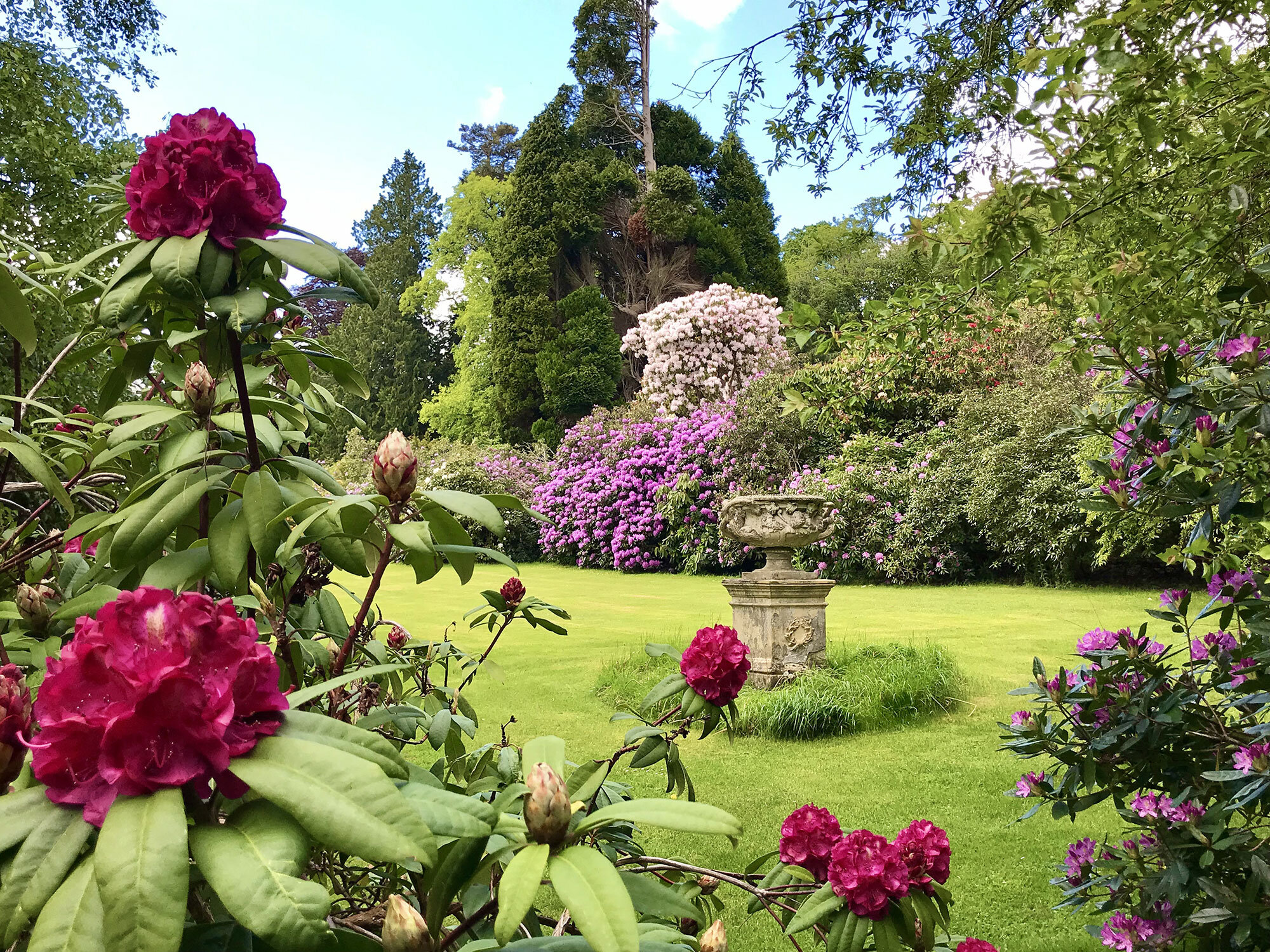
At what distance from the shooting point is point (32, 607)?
114 cm

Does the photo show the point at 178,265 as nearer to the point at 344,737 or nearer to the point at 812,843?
the point at 344,737

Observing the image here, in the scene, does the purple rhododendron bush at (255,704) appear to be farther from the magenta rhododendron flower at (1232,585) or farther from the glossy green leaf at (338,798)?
the magenta rhododendron flower at (1232,585)

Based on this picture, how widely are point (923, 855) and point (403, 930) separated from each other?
838 millimetres

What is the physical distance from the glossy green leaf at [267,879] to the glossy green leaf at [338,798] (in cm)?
2

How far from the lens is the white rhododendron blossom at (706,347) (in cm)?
1716

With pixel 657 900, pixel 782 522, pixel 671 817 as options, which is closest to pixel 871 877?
pixel 657 900

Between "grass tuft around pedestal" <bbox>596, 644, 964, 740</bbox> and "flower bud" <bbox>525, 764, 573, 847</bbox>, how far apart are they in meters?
3.88

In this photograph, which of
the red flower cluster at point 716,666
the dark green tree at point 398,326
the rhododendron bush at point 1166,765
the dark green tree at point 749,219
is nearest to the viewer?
the red flower cluster at point 716,666

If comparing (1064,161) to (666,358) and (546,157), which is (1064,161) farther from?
(546,157)

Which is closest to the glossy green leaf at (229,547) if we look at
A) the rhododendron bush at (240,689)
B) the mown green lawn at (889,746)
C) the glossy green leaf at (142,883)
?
the rhododendron bush at (240,689)

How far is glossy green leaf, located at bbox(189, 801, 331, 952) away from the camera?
474 millimetres

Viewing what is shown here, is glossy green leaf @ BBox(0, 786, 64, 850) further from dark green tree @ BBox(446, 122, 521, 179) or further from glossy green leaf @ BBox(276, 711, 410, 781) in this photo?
dark green tree @ BBox(446, 122, 521, 179)

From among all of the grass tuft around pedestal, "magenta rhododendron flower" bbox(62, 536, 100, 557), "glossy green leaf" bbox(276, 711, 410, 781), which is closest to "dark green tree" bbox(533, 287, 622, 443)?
the grass tuft around pedestal

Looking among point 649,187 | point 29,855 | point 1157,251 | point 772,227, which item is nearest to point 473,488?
point 649,187
